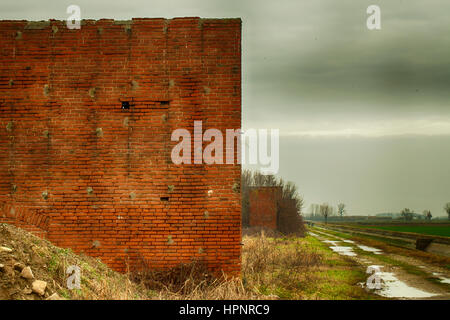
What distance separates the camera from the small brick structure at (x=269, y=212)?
31875 mm

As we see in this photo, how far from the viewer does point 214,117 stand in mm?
8555

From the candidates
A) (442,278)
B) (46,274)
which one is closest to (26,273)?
(46,274)

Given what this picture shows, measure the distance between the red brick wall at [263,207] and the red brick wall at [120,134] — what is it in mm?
23696

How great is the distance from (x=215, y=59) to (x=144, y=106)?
177cm

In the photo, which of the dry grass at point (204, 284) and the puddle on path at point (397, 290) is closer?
the dry grass at point (204, 284)

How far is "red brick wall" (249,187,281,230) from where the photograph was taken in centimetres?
3184

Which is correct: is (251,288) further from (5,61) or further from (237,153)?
(5,61)

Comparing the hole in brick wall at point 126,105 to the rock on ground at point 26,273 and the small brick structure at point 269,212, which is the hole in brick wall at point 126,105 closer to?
the rock on ground at point 26,273

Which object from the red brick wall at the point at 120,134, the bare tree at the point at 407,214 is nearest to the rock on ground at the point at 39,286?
the red brick wall at the point at 120,134

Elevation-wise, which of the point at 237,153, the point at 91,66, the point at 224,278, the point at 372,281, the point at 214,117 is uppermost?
the point at 91,66

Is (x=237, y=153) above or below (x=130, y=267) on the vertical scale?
above

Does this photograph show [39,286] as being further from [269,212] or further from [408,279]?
[269,212]

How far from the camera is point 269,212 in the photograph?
32.1 meters
